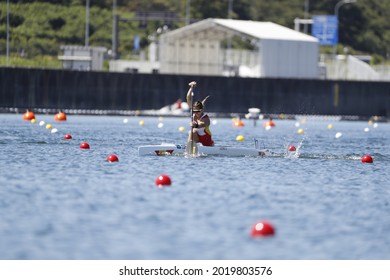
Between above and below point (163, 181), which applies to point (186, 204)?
below

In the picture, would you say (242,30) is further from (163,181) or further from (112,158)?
(163,181)

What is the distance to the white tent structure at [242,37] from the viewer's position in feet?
249

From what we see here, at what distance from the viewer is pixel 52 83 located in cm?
6656

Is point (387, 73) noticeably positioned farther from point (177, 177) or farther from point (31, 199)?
point (31, 199)

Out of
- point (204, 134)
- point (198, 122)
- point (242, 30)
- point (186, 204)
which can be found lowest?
point (186, 204)

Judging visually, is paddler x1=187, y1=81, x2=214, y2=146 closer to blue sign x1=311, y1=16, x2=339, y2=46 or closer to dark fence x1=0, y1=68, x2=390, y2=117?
dark fence x1=0, y1=68, x2=390, y2=117

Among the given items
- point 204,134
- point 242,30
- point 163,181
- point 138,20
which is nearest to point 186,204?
point 163,181

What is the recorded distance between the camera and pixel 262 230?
61.9ft

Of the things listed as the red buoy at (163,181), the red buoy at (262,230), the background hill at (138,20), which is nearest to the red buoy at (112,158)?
the red buoy at (163,181)

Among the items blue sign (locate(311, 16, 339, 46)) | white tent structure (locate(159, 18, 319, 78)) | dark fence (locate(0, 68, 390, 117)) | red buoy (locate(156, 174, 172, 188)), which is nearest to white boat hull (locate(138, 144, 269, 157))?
red buoy (locate(156, 174, 172, 188))

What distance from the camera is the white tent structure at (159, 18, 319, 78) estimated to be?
249 ft

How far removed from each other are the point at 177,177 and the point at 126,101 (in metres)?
42.6

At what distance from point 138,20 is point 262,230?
76829mm

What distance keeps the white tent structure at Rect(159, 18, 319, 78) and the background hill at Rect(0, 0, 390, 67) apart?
8.79 metres
